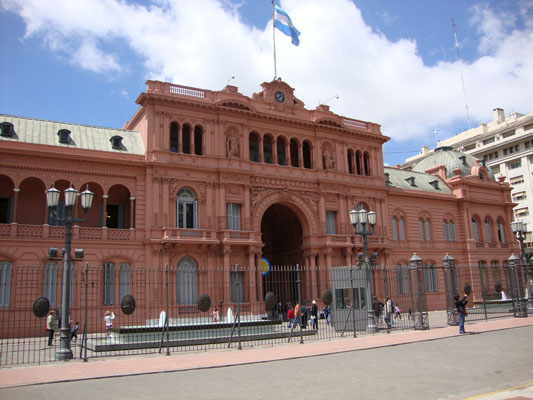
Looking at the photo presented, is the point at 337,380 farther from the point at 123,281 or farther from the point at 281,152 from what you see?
the point at 281,152

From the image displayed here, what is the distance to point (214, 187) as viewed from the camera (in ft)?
113

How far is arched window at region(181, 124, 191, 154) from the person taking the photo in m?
35.1

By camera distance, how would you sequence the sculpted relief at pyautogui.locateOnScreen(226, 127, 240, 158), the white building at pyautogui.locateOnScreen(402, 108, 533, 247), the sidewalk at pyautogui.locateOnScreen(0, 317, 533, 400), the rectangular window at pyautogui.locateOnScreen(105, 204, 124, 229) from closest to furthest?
the sidewalk at pyautogui.locateOnScreen(0, 317, 533, 400), the rectangular window at pyautogui.locateOnScreen(105, 204, 124, 229), the sculpted relief at pyautogui.locateOnScreen(226, 127, 240, 158), the white building at pyautogui.locateOnScreen(402, 108, 533, 247)

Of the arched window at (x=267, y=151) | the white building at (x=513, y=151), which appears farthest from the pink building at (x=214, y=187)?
the white building at (x=513, y=151)

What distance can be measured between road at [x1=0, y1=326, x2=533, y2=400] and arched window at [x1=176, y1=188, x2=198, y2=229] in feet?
64.0

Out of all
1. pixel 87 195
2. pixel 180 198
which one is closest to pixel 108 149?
pixel 180 198

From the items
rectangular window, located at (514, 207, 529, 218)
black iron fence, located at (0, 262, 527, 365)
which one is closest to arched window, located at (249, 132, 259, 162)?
black iron fence, located at (0, 262, 527, 365)

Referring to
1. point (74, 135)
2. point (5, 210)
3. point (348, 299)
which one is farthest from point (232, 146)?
point (5, 210)

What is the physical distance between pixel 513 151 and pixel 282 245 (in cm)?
4636

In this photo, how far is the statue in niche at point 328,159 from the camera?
4031cm

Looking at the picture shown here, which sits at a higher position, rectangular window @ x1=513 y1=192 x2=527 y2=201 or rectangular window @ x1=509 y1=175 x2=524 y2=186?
rectangular window @ x1=509 y1=175 x2=524 y2=186

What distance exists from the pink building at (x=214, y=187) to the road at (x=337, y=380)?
58.8 feet

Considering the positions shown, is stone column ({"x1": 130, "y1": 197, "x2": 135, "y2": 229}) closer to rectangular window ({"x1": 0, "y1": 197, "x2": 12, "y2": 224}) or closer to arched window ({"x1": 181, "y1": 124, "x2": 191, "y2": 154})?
arched window ({"x1": 181, "y1": 124, "x2": 191, "y2": 154})

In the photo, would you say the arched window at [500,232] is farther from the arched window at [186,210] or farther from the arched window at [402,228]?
the arched window at [186,210]
